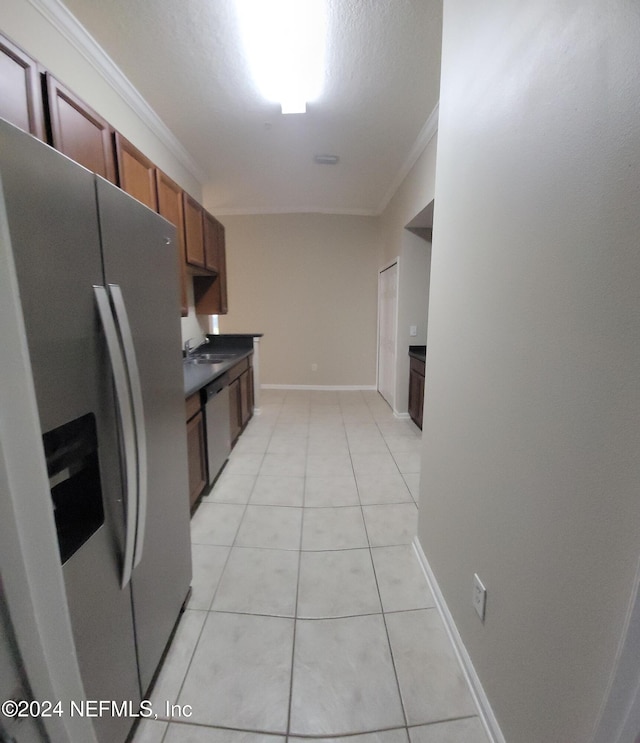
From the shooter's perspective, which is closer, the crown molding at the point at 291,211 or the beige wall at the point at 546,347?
the beige wall at the point at 546,347

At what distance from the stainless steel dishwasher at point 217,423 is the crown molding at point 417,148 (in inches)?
108

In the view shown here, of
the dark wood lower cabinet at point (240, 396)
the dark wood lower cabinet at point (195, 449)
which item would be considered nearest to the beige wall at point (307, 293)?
the dark wood lower cabinet at point (240, 396)

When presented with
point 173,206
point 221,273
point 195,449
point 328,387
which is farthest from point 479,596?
point 328,387

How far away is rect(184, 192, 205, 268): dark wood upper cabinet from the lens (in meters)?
2.71

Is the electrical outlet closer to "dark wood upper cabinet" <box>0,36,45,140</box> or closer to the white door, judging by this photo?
"dark wood upper cabinet" <box>0,36,45,140</box>

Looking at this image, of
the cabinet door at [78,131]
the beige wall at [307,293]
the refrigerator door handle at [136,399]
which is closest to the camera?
the refrigerator door handle at [136,399]

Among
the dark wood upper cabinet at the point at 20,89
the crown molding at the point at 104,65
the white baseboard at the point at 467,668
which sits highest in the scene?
the crown molding at the point at 104,65

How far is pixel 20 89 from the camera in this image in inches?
48.4

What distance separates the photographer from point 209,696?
1.11 metres

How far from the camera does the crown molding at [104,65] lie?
1655mm

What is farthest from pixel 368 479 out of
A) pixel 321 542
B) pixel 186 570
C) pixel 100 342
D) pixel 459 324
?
pixel 100 342

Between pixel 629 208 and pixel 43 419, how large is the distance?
3.96 feet

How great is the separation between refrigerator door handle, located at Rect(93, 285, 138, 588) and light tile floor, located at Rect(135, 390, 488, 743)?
632mm

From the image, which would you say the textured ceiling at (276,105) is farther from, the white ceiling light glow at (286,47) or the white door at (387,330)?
the white door at (387,330)
